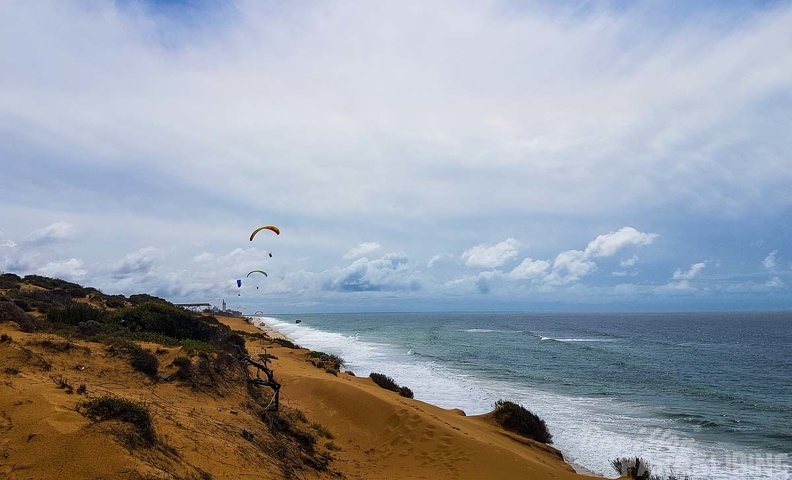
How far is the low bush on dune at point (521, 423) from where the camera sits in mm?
17797

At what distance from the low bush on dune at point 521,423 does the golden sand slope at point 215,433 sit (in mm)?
599

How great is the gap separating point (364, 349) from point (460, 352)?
10633 mm

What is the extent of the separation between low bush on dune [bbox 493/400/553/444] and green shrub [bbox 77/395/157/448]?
540 inches

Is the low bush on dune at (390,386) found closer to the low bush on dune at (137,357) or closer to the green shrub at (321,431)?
the green shrub at (321,431)

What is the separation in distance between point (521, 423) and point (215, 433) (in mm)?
12355

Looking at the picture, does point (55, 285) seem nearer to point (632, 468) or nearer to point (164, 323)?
point (164, 323)

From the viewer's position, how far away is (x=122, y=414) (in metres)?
7.71

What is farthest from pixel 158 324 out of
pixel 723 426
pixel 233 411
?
pixel 723 426

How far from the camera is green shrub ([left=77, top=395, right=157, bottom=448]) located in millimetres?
7505

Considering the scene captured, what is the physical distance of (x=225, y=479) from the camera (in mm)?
7672

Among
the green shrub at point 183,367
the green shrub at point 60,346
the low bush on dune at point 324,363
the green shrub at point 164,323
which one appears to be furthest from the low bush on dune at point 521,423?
the green shrub at point 60,346

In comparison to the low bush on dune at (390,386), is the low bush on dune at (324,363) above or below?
above

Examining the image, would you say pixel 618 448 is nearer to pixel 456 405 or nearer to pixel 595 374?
pixel 456 405

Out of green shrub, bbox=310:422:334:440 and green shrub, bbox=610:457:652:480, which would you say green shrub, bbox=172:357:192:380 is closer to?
green shrub, bbox=310:422:334:440
